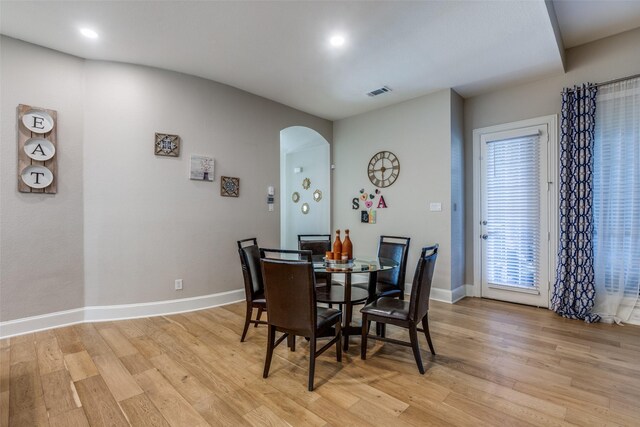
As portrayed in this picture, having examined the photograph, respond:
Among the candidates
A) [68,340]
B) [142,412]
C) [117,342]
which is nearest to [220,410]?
[142,412]

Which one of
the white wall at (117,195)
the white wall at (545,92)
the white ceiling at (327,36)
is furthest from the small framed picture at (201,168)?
the white wall at (545,92)

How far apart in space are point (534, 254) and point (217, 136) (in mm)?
4437

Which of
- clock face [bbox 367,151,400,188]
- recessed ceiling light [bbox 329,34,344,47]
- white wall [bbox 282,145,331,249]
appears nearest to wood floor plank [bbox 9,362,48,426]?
recessed ceiling light [bbox 329,34,344,47]

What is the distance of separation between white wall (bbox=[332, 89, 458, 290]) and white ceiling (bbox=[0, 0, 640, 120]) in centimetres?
54

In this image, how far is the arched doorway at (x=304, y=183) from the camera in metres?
5.61

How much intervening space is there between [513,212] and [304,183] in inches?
151

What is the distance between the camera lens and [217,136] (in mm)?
3926

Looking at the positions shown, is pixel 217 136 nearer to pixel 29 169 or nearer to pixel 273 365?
pixel 29 169

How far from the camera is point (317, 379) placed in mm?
2123

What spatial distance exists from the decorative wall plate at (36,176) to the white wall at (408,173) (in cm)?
391

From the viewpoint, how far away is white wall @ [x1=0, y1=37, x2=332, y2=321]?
291cm

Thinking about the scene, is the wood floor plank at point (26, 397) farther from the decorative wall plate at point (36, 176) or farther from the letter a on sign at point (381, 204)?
the letter a on sign at point (381, 204)

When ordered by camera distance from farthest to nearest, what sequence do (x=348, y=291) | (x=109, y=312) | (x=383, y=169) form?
(x=383, y=169), (x=109, y=312), (x=348, y=291)

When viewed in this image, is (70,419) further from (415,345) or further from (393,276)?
(393,276)
